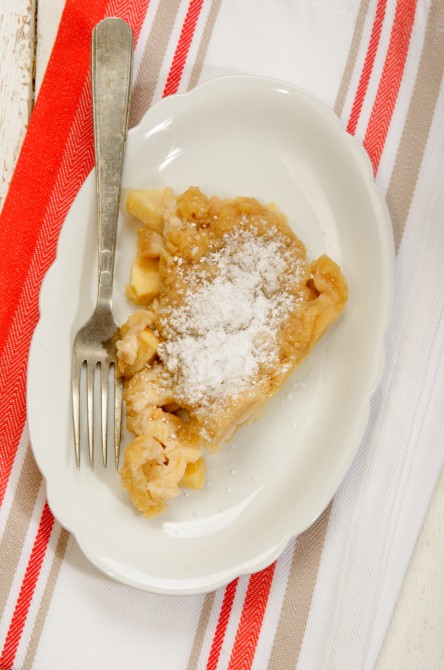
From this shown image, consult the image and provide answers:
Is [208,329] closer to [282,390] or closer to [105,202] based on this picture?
[282,390]

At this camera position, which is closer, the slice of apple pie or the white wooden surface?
the slice of apple pie

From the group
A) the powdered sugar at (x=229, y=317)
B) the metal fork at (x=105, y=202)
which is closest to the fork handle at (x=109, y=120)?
the metal fork at (x=105, y=202)

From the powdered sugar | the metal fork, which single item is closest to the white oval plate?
the metal fork

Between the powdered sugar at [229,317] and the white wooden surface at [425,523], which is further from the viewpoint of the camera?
the white wooden surface at [425,523]

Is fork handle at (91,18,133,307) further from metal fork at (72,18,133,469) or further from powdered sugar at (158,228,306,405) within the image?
powdered sugar at (158,228,306,405)

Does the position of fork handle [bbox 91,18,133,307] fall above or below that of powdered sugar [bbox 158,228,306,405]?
above

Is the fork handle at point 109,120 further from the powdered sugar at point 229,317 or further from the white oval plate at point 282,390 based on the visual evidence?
the powdered sugar at point 229,317
